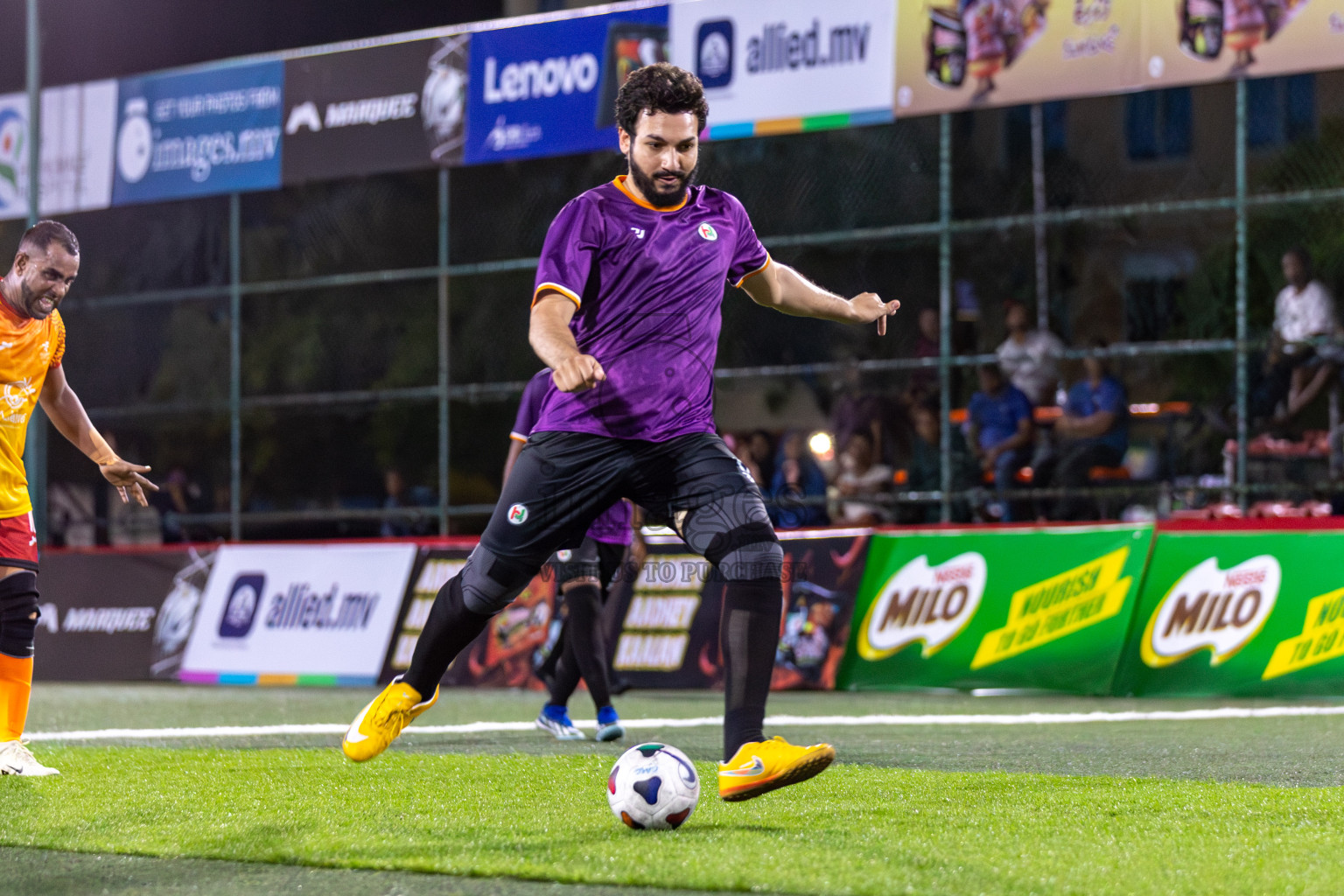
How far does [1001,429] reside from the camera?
1498 centimetres

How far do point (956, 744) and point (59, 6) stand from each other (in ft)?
61.3

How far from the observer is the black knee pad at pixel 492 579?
539 centimetres

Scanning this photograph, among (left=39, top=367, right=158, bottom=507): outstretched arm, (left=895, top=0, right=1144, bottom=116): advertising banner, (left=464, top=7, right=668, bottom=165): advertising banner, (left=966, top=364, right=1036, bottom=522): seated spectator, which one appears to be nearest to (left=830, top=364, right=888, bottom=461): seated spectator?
(left=966, top=364, right=1036, bottom=522): seated spectator

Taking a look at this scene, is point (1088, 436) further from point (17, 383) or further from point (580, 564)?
point (17, 383)

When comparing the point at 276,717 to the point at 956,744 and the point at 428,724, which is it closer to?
the point at 428,724

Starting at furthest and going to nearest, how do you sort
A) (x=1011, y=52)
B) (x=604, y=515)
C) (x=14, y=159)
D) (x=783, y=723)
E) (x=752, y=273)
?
(x=14, y=159) < (x=1011, y=52) < (x=783, y=723) < (x=604, y=515) < (x=752, y=273)

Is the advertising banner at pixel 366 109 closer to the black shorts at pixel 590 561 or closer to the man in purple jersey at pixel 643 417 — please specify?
the black shorts at pixel 590 561

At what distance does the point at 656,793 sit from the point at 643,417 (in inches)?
43.9

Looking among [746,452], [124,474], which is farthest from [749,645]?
[746,452]

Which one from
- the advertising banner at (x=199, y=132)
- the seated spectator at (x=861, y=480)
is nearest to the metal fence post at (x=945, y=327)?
the seated spectator at (x=861, y=480)

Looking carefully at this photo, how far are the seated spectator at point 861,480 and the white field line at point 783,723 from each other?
510 cm

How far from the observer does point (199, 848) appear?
4.95 m

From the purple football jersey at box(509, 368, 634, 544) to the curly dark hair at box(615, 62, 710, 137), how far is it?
10.0 ft

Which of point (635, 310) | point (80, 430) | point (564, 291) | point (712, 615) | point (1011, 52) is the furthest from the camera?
point (1011, 52)
